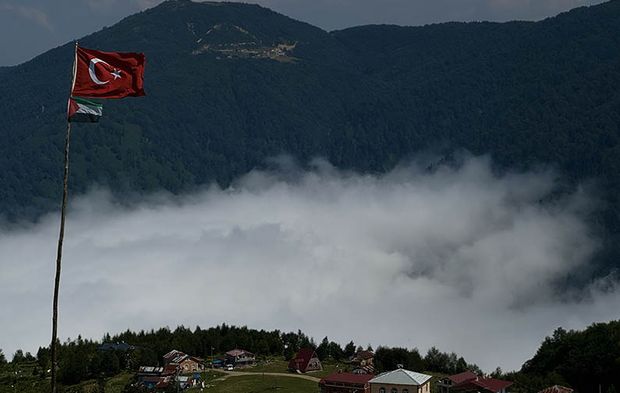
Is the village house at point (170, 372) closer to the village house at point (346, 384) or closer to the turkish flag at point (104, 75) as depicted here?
the village house at point (346, 384)

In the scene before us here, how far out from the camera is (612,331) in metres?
154

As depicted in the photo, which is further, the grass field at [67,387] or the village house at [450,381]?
the grass field at [67,387]

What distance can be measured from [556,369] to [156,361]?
7657 centimetres

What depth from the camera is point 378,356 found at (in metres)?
158

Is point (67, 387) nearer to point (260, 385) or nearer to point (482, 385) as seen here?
point (260, 385)

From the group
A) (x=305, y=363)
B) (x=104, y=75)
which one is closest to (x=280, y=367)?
(x=305, y=363)

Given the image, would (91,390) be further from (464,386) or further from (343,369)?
(464,386)

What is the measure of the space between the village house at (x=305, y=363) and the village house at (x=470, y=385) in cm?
2686

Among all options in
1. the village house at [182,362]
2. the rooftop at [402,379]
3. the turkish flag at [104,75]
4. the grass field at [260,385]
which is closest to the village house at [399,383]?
the rooftop at [402,379]

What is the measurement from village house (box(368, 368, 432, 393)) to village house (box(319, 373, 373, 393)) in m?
4.92

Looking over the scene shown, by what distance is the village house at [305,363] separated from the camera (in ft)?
480

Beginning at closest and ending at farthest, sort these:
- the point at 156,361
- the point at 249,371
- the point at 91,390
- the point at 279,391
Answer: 1. the point at 279,391
2. the point at 91,390
3. the point at 249,371
4. the point at 156,361

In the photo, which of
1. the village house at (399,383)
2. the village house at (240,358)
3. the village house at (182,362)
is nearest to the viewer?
the village house at (399,383)

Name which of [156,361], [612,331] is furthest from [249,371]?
[612,331]
